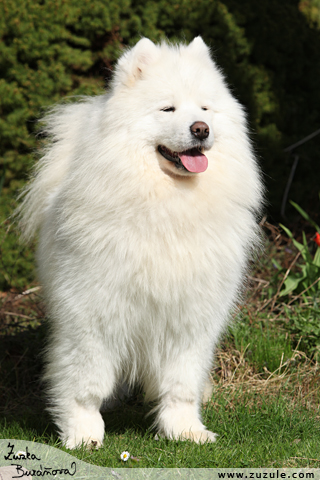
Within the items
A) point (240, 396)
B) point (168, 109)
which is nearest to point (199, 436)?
point (240, 396)

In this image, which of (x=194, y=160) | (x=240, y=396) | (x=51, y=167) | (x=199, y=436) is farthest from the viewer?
(x=240, y=396)

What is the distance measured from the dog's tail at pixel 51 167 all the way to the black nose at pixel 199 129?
3.27 ft

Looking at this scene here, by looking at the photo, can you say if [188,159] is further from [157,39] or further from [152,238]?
[157,39]

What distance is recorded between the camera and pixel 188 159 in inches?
117

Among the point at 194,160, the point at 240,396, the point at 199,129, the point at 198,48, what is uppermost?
the point at 198,48

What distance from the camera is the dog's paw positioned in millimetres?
3195

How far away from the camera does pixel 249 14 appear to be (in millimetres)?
5801

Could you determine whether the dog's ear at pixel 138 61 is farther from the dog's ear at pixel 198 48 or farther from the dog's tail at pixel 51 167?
the dog's tail at pixel 51 167

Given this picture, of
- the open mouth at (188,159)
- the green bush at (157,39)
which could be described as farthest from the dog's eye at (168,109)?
the green bush at (157,39)

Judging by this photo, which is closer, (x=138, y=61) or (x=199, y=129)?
(x=199, y=129)

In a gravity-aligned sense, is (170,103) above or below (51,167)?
above

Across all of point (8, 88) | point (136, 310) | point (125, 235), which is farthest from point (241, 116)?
point (8, 88)

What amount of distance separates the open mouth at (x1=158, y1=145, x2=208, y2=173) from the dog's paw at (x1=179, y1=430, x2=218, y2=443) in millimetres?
1542

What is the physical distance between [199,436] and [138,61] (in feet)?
7.23
